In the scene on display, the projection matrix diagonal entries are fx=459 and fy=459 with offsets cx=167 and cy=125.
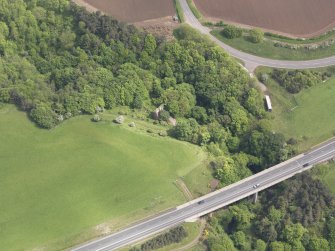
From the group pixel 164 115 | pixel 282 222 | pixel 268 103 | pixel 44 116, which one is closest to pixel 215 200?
pixel 282 222

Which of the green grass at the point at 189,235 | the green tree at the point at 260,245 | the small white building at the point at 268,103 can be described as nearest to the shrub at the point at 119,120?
the green grass at the point at 189,235

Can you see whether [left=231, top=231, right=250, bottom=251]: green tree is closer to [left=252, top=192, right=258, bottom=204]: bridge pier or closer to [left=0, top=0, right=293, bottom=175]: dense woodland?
[left=252, top=192, right=258, bottom=204]: bridge pier

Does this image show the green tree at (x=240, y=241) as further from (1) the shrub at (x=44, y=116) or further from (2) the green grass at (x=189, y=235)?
(1) the shrub at (x=44, y=116)

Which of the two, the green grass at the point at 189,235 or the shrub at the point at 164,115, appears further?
the shrub at the point at 164,115

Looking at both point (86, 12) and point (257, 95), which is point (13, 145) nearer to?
point (86, 12)

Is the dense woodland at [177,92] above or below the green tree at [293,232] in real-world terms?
above
